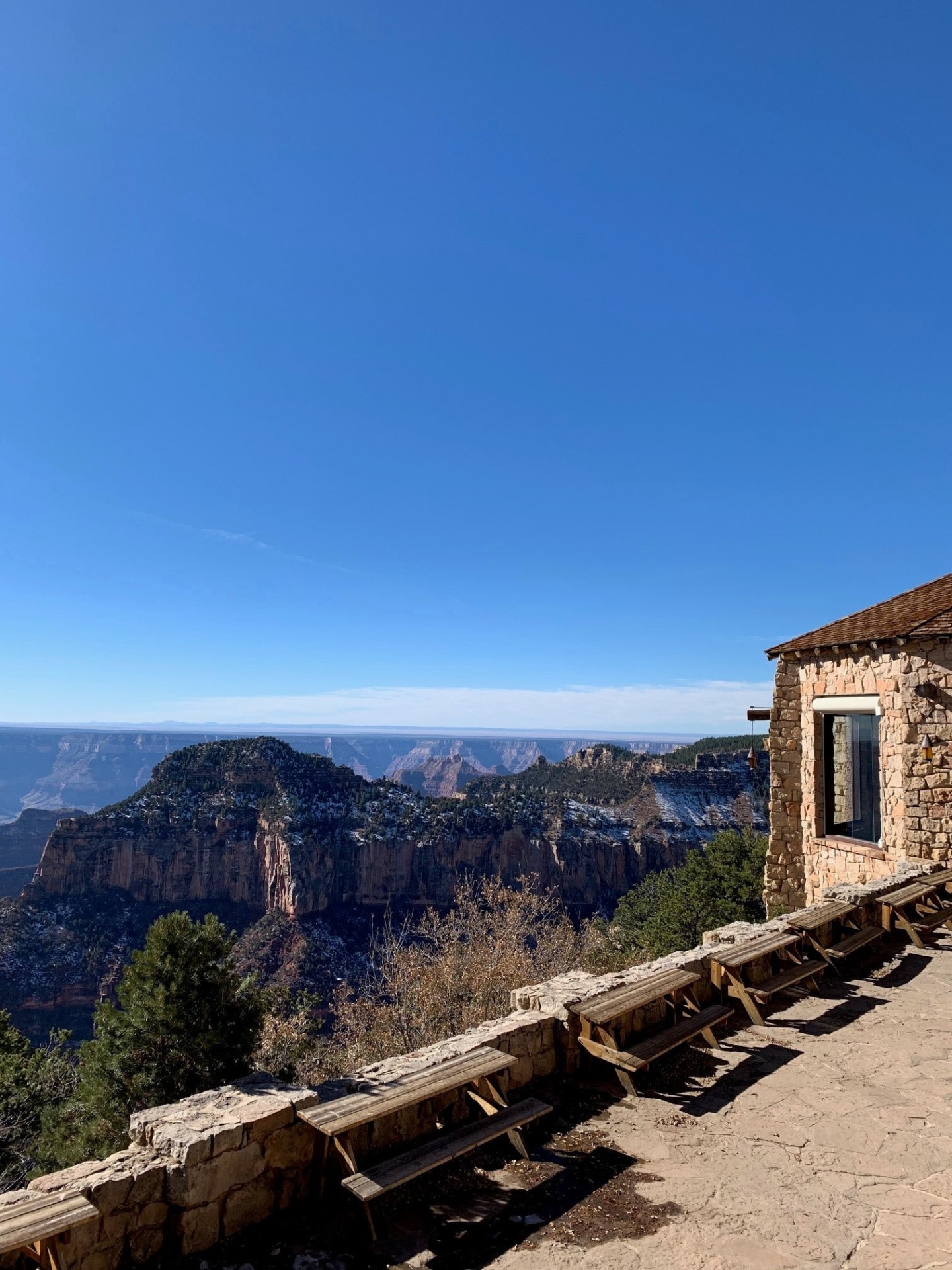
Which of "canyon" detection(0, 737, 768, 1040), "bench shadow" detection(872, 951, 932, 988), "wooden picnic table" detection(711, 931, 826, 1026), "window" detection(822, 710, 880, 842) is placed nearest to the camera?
"wooden picnic table" detection(711, 931, 826, 1026)

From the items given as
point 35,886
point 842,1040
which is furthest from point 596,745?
point 842,1040

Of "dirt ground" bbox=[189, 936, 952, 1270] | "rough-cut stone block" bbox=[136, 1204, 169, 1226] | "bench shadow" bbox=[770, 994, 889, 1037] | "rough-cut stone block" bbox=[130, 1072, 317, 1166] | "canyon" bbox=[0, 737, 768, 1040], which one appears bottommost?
"canyon" bbox=[0, 737, 768, 1040]

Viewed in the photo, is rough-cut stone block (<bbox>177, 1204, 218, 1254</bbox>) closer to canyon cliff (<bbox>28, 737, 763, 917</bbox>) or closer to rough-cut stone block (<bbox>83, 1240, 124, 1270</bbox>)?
rough-cut stone block (<bbox>83, 1240, 124, 1270</bbox>)

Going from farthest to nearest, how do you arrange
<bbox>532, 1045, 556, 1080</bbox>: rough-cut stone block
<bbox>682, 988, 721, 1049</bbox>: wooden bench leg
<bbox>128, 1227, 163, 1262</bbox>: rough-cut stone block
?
<bbox>682, 988, 721, 1049</bbox>: wooden bench leg < <bbox>532, 1045, 556, 1080</bbox>: rough-cut stone block < <bbox>128, 1227, 163, 1262</bbox>: rough-cut stone block

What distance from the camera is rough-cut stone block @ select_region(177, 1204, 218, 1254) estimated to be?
3.82 m

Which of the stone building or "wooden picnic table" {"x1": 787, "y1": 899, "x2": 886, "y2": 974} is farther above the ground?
the stone building

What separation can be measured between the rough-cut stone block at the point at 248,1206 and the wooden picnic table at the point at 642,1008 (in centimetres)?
255

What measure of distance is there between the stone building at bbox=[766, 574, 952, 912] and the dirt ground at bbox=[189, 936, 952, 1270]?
19.5 feet

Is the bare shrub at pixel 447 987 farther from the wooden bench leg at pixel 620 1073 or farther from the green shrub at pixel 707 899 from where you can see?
the wooden bench leg at pixel 620 1073

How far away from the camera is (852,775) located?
A: 13.0m

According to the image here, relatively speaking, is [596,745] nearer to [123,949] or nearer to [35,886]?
[123,949]

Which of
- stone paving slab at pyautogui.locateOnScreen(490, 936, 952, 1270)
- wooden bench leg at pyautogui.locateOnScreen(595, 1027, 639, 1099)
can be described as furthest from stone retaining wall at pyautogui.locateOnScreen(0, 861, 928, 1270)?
stone paving slab at pyautogui.locateOnScreen(490, 936, 952, 1270)

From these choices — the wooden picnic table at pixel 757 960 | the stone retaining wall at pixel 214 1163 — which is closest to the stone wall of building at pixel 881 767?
the wooden picnic table at pixel 757 960

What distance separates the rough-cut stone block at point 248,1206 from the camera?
3.98m
